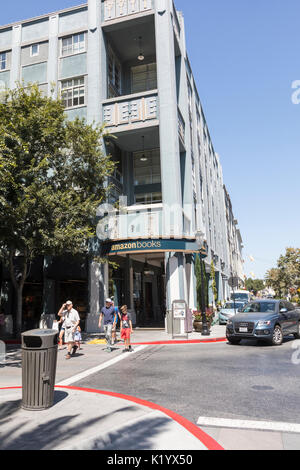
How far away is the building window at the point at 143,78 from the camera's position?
79.2ft

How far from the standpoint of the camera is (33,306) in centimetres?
1942

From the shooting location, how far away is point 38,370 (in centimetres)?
547

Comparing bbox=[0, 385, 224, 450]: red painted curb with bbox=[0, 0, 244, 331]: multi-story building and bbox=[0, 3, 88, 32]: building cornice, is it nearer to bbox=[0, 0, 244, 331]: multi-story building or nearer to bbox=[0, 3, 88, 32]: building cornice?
bbox=[0, 0, 244, 331]: multi-story building

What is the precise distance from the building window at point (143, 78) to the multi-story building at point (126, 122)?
0.07 metres

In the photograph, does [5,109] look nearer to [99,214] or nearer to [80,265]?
[99,214]

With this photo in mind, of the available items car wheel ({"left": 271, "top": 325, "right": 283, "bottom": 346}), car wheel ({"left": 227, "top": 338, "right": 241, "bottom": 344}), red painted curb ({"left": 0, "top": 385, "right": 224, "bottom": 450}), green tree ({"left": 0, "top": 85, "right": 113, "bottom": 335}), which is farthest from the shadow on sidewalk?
green tree ({"left": 0, "top": 85, "right": 113, "bottom": 335})

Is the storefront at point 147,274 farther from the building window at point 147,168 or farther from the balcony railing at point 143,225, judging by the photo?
the building window at point 147,168

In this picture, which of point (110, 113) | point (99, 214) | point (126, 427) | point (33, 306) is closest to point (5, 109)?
point (99, 214)

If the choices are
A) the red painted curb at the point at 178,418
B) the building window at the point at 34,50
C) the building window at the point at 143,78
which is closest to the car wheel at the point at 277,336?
the red painted curb at the point at 178,418

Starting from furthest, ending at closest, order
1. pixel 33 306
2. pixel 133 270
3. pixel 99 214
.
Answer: pixel 133 270 → pixel 33 306 → pixel 99 214

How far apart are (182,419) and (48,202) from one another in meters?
10.5

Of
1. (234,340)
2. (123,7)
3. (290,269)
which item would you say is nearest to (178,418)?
(234,340)

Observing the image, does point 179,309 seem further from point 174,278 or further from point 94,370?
point 94,370

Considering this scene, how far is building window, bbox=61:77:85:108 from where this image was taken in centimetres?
2120
